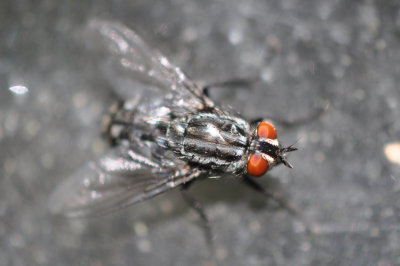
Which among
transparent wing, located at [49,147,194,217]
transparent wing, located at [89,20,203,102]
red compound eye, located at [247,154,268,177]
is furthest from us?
transparent wing, located at [89,20,203,102]

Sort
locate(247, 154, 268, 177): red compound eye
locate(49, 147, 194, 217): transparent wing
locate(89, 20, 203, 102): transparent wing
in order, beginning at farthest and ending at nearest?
locate(89, 20, 203, 102): transparent wing
locate(49, 147, 194, 217): transparent wing
locate(247, 154, 268, 177): red compound eye

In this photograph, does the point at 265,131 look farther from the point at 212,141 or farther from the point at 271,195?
the point at 271,195

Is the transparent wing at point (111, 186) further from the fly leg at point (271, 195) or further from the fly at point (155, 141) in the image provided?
the fly leg at point (271, 195)

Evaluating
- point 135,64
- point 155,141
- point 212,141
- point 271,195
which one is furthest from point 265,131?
point 135,64

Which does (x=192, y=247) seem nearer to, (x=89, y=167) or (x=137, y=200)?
(x=137, y=200)

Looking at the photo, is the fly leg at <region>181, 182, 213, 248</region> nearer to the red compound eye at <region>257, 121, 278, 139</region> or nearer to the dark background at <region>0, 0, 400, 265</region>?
the dark background at <region>0, 0, 400, 265</region>

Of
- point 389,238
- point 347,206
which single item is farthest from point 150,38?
point 389,238

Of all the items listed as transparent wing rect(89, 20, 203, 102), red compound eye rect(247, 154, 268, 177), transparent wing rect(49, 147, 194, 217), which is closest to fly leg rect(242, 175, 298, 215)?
red compound eye rect(247, 154, 268, 177)
